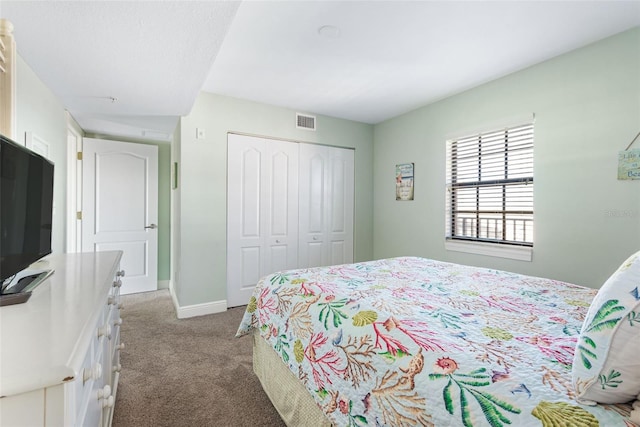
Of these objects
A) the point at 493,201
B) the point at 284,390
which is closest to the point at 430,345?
the point at 284,390

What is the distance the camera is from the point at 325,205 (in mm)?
4148

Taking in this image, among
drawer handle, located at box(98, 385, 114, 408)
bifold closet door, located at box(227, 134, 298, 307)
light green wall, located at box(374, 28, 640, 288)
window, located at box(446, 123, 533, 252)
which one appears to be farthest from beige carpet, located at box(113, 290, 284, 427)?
window, located at box(446, 123, 533, 252)

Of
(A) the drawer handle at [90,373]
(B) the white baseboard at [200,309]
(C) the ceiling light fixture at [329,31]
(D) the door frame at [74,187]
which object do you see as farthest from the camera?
(D) the door frame at [74,187]

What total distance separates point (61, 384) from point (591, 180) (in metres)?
3.22

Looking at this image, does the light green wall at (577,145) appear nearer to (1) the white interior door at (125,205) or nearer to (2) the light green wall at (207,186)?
(2) the light green wall at (207,186)

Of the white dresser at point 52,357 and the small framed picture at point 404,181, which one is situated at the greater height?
the small framed picture at point 404,181

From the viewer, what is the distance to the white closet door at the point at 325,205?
398 cm

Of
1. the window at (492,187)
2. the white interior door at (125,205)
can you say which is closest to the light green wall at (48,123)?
the white interior door at (125,205)

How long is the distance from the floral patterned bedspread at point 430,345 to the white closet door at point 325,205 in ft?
6.74

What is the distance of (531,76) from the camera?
2701mm

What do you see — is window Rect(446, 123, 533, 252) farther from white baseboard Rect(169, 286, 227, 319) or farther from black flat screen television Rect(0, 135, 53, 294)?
black flat screen television Rect(0, 135, 53, 294)

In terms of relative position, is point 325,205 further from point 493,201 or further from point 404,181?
point 493,201

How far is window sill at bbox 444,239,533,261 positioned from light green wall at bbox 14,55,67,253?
371cm

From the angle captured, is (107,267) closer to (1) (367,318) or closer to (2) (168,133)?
(1) (367,318)
